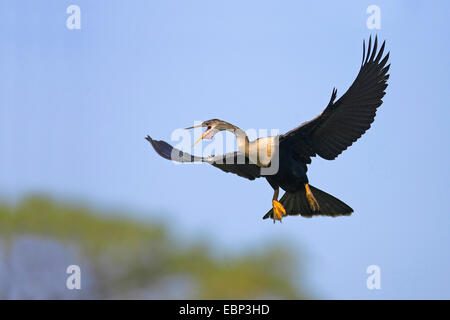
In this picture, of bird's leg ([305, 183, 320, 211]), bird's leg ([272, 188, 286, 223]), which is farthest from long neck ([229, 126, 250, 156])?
bird's leg ([305, 183, 320, 211])

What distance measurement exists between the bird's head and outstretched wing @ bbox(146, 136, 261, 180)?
372 millimetres

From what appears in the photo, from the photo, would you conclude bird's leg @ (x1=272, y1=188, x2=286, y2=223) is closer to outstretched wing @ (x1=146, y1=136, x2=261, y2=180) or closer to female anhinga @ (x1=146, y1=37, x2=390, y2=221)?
female anhinga @ (x1=146, y1=37, x2=390, y2=221)

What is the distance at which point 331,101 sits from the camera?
11.6m

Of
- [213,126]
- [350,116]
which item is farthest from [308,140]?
[213,126]

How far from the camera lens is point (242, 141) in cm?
1178

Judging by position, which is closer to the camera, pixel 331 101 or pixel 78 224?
pixel 331 101

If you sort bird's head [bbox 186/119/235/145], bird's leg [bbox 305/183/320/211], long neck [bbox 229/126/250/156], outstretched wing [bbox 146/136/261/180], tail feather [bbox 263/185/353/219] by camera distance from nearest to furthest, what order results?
long neck [bbox 229/126/250/156]
bird's head [bbox 186/119/235/145]
bird's leg [bbox 305/183/320/211]
outstretched wing [bbox 146/136/261/180]
tail feather [bbox 263/185/353/219]

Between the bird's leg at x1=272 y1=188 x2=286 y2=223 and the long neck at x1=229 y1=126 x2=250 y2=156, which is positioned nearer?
the long neck at x1=229 y1=126 x2=250 y2=156

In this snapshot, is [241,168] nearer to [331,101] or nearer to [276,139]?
[276,139]

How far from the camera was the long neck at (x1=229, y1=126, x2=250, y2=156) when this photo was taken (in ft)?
38.6

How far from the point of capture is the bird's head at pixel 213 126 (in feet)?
39.2

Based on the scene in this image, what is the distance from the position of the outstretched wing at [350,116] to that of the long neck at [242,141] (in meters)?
0.48
